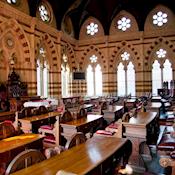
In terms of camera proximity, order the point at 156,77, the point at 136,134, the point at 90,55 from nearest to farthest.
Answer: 1. the point at 136,134
2. the point at 156,77
3. the point at 90,55

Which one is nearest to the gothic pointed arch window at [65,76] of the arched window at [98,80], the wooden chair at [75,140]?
the arched window at [98,80]

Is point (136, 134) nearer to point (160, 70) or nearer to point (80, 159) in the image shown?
point (80, 159)

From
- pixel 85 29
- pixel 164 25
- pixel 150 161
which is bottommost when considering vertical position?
pixel 150 161

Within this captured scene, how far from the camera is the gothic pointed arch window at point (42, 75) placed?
14.9 metres

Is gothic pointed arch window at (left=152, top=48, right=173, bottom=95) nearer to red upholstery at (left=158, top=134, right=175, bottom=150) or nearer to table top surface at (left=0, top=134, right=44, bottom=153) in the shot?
red upholstery at (left=158, top=134, right=175, bottom=150)

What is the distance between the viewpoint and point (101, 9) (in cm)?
1748

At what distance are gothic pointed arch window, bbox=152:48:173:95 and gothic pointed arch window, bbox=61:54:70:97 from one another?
6601mm

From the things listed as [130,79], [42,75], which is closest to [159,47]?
[130,79]

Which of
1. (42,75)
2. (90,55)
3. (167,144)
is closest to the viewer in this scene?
(167,144)

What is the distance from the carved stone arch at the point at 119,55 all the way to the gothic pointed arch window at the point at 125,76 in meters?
0.24

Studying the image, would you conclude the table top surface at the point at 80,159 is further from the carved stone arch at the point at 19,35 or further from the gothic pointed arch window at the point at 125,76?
the gothic pointed arch window at the point at 125,76

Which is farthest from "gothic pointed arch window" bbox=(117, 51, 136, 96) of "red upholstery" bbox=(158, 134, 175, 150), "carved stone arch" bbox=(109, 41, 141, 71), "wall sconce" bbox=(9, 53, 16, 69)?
"red upholstery" bbox=(158, 134, 175, 150)

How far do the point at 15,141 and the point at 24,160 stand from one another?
57.8 inches

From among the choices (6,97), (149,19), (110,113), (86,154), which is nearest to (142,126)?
(86,154)
